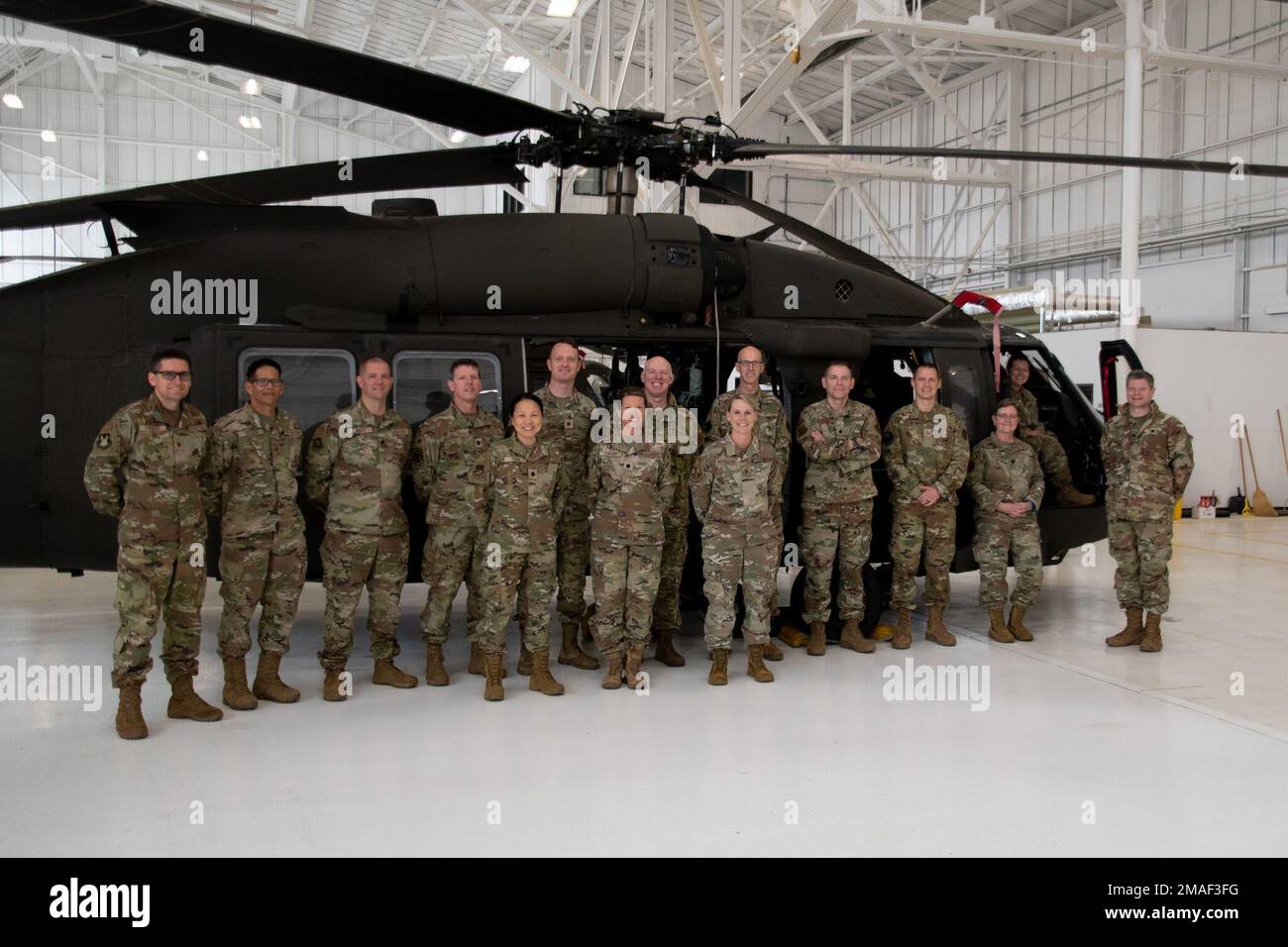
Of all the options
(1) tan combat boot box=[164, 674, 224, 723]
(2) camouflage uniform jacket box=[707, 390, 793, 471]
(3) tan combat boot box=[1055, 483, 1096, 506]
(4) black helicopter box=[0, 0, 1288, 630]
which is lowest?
(1) tan combat boot box=[164, 674, 224, 723]

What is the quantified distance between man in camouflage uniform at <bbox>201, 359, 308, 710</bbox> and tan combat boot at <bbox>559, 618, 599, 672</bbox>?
1.56 meters

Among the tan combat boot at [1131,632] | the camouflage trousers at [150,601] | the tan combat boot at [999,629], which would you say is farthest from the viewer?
the tan combat boot at [999,629]

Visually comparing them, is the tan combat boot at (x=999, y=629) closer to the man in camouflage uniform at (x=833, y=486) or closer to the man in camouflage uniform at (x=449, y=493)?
the man in camouflage uniform at (x=833, y=486)

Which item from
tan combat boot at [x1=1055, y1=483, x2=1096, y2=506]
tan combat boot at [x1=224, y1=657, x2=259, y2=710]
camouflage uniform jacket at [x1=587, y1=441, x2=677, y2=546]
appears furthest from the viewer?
tan combat boot at [x1=1055, y1=483, x2=1096, y2=506]

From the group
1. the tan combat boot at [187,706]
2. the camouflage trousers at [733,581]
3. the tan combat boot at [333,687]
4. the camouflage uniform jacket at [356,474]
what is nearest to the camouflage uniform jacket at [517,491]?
the camouflage uniform jacket at [356,474]

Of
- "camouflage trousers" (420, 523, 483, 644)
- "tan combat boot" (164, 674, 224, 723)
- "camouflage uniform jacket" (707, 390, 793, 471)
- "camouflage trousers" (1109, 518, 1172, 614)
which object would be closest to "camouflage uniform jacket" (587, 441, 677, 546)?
"camouflage uniform jacket" (707, 390, 793, 471)

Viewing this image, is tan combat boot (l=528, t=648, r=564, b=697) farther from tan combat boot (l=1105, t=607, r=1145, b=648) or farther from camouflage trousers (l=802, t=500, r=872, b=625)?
tan combat boot (l=1105, t=607, r=1145, b=648)

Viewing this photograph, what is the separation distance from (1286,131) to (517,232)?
1778cm

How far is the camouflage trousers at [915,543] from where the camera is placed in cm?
656

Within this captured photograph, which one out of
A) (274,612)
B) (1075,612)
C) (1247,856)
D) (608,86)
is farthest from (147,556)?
(608,86)

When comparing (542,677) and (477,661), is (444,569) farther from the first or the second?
(542,677)

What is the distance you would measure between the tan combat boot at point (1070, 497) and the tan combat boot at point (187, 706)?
562cm

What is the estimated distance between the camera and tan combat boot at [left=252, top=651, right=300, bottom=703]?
5.31 meters

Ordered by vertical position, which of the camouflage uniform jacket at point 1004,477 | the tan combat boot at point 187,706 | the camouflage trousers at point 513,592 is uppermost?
the camouflage uniform jacket at point 1004,477
